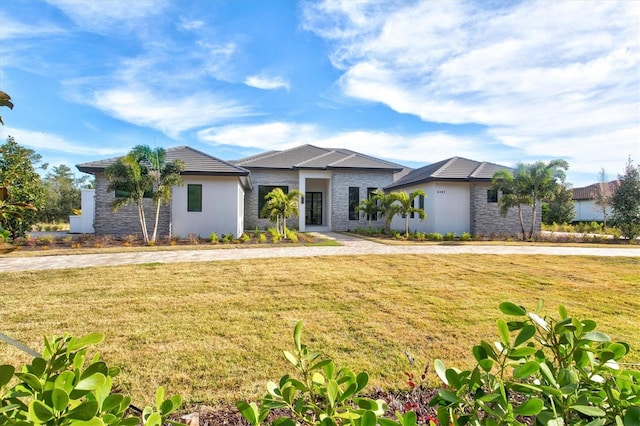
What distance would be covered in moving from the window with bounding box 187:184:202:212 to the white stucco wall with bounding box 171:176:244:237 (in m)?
0.16

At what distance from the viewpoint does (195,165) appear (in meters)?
16.8

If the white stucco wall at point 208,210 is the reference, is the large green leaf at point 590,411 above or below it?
below

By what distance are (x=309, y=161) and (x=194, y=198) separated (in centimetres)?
961

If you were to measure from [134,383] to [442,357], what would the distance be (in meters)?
3.23

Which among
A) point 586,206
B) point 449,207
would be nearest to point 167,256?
point 449,207

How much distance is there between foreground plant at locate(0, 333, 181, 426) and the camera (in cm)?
76

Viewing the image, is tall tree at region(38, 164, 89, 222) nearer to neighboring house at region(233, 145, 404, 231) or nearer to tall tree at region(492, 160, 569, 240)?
neighboring house at region(233, 145, 404, 231)

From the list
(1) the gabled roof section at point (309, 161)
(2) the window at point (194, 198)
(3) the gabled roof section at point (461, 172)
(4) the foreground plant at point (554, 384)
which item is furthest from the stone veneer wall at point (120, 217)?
(4) the foreground plant at point (554, 384)

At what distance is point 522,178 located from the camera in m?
17.3

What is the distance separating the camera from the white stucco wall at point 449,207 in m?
19.5

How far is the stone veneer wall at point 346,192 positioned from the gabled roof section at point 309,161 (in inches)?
21.3

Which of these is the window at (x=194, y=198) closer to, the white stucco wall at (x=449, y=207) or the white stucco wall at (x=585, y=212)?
the white stucco wall at (x=449, y=207)

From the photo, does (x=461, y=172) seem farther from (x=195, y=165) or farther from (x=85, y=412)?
(x=85, y=412)

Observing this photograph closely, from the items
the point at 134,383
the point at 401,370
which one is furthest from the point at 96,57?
the point at 401,370
